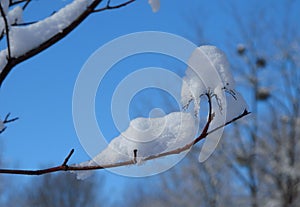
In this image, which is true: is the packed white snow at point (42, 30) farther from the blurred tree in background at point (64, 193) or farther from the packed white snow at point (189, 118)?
the blurred tree in background at point (64, 193)

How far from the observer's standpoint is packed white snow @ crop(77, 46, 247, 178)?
0.86 metres

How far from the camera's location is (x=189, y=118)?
903 millimetres

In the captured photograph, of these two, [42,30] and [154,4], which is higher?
Result: [154,4]

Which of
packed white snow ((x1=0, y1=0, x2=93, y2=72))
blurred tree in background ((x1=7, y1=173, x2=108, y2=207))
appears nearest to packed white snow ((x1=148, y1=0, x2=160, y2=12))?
packed white snow ((x1=0, y1=0, x2=93, y2=72))

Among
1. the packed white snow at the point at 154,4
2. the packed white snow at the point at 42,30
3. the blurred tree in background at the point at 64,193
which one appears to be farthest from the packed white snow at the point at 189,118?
the blurred tree in background at the point at 64,193

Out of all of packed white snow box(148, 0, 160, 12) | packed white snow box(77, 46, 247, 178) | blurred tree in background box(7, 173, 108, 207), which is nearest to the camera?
packed white snow box(77, 46, 247, 178)

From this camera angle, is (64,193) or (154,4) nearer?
(154,4)

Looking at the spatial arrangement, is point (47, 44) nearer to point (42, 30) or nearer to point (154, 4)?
point (42, 30)

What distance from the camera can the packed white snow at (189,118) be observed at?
86 centimetres

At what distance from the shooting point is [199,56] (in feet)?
2.96

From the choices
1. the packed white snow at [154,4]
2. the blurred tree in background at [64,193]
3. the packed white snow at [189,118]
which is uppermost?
the packed white snow at [154,4]

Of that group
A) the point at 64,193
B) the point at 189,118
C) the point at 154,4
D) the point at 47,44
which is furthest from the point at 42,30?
the point at 64,193

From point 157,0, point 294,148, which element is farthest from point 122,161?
point 294,148

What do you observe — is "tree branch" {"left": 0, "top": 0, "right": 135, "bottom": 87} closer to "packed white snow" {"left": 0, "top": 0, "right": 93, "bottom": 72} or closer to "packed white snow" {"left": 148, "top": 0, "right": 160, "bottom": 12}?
"packed white snow" {"left": 0, "top": 0, "right": 93, "bottom": 72}
